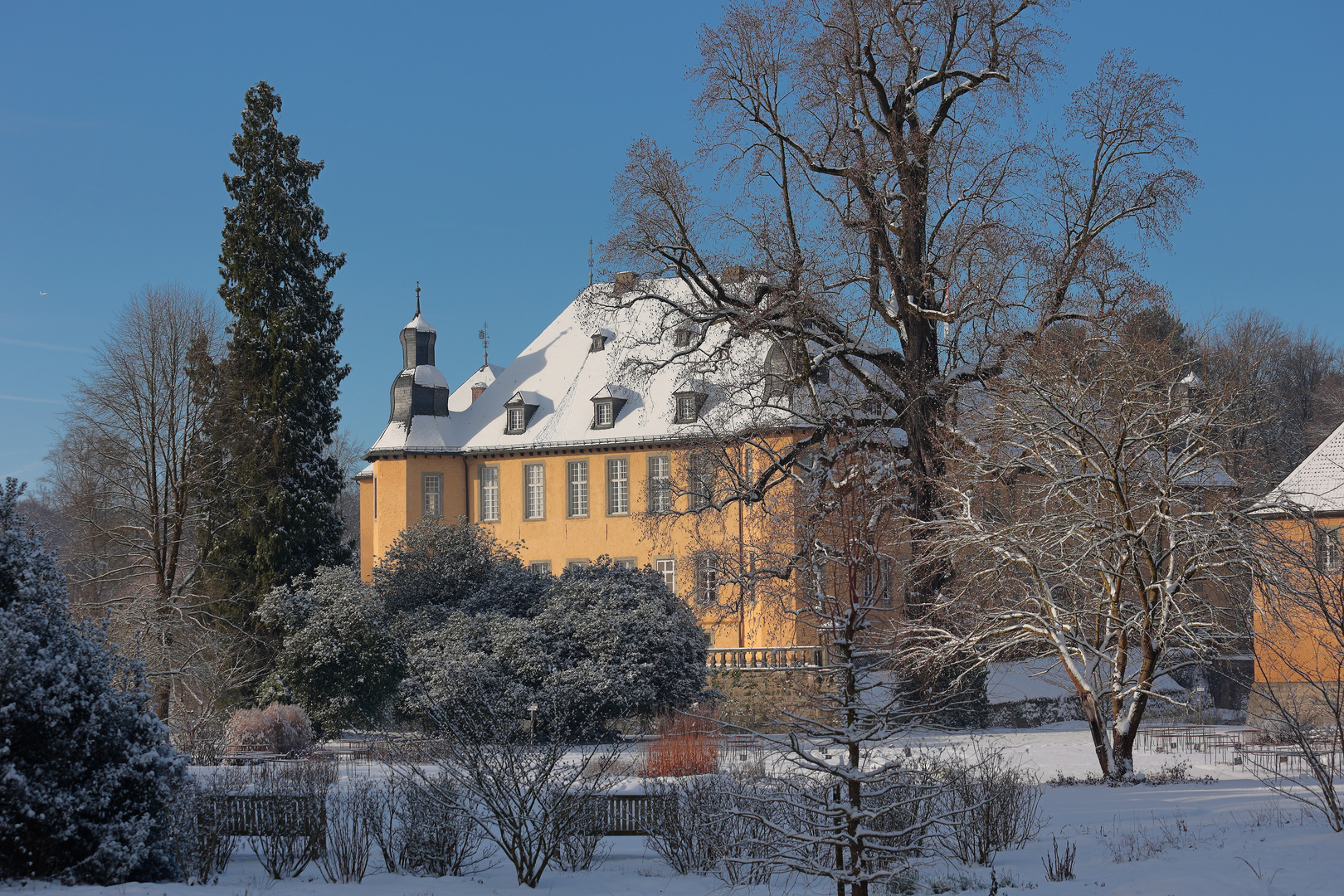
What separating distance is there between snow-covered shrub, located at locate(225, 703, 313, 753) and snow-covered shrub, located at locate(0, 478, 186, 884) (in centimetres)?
1041

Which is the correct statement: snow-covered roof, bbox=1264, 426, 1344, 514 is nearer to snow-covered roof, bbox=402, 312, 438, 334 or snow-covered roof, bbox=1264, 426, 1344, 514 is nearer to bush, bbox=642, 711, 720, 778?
bush, bbox=642, 711, 720, 778

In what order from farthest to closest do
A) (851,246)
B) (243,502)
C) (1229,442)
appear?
(243,502)
(851,246)
(1229,442)

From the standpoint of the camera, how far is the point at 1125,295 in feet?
74.2

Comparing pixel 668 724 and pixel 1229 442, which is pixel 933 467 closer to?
pixel 1229 442

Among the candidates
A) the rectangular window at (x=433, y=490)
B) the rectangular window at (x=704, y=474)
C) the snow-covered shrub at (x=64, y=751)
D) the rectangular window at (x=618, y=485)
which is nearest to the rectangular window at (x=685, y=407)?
the rectangular window at (x=618, y=485)

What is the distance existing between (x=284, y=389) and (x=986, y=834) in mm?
22041

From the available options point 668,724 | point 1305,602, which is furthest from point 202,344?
point 1305,602

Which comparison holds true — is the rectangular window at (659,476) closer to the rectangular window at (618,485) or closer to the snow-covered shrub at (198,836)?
the rectangular window at (618,485)

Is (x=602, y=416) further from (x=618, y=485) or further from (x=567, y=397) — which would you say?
(x=618, y=485)

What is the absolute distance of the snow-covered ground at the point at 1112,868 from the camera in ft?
31.2

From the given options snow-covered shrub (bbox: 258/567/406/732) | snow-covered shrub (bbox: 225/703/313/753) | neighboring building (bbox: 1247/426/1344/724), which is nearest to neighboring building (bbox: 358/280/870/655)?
snow-covered shrub (bbox: 258/567/406/732)

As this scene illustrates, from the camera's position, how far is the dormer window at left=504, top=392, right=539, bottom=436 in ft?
128

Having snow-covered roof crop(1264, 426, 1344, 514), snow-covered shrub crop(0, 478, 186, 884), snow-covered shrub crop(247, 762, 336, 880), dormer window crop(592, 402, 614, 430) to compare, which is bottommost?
snow-covered shrub crop(247, 762, 336, 880)

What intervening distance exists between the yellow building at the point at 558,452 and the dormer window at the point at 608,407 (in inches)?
1.4
